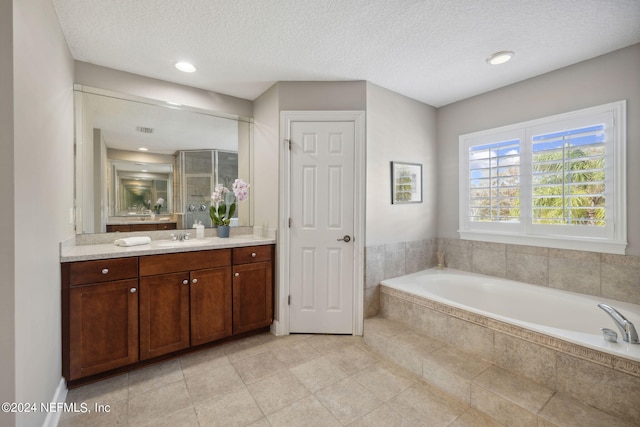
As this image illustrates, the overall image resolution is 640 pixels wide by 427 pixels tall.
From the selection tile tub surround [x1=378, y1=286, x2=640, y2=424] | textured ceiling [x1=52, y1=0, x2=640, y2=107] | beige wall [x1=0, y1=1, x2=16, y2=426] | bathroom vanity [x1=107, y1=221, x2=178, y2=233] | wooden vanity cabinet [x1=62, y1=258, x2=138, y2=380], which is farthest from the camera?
bathroom vanity [x1=107, y1=221, x2=178, y2=233]

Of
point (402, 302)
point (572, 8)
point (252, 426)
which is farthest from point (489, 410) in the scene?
point (572, 8)

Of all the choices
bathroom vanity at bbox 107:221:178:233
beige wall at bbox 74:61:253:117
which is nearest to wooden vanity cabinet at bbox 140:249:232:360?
bathroom vanity at bbox 107:221:178:233

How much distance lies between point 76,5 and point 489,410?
11.6 ft

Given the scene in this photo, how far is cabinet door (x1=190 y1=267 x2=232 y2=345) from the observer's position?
7.45ft

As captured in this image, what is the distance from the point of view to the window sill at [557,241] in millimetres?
2170

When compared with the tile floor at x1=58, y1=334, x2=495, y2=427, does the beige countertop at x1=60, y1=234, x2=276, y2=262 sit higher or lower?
higher

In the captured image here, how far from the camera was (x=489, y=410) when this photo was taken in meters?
1.62

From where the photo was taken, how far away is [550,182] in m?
2.48

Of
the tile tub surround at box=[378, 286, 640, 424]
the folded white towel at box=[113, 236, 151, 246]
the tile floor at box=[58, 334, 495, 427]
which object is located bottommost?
the tile floor at box=[58, 334, 495, 427]

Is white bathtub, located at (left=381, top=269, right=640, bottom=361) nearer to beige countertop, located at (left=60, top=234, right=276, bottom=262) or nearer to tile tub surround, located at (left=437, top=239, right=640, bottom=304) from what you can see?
tile tub surround, located at (left=437, top=239, right=640, bottom=304)

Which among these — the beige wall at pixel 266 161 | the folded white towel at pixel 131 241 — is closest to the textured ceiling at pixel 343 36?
the beige wall at pixel 266 161

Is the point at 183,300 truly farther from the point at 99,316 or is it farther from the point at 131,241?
the point at 131,241

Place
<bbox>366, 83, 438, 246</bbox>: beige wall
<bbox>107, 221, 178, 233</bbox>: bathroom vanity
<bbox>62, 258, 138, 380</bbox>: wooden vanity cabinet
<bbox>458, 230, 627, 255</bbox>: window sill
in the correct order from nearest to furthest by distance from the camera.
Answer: <bbox>62, 258, 138, 380</bbox>: wooden vanity cabinet, <bbox>458, 230, 627, 255</bbox>: window sill, <bbox>107, 221, 178, 233</bbox>: bathroom vanity, <bbox>366, 83, 438, 246</bbox>: beige wall

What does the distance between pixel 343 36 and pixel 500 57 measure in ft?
4.35
